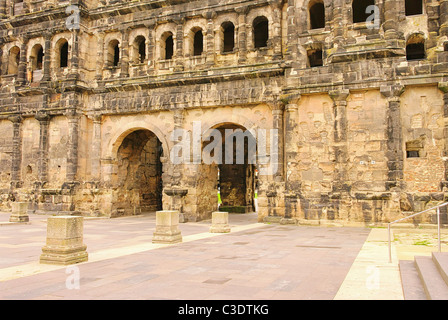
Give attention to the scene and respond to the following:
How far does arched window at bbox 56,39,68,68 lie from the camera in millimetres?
19984

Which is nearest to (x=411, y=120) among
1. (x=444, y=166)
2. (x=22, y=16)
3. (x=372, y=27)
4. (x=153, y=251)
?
(x=444, y=166)

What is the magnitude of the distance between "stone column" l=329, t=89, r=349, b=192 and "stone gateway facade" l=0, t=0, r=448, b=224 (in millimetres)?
62

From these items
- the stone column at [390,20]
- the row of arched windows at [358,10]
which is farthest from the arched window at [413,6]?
the stone column at [390,20]

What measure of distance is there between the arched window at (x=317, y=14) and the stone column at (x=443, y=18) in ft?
15.2

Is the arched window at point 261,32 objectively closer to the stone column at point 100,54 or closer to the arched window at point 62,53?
the stone column at point 100,54

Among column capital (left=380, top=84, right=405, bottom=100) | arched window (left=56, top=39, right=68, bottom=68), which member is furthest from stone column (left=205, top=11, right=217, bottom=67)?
arched window (left=56, top=39, right=68, bottom=68)

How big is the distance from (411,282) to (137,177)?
54.1ft

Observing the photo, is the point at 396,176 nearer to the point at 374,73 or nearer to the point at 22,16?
the point at 374,73

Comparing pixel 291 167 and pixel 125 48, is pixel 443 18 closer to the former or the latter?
pixel 291 167

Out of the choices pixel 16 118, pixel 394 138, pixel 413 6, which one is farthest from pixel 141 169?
pixel 413 6

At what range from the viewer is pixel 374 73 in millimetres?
14000

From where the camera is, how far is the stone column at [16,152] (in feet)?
65.2

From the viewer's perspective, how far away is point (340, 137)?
14.3 meters

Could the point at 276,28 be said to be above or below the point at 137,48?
below
